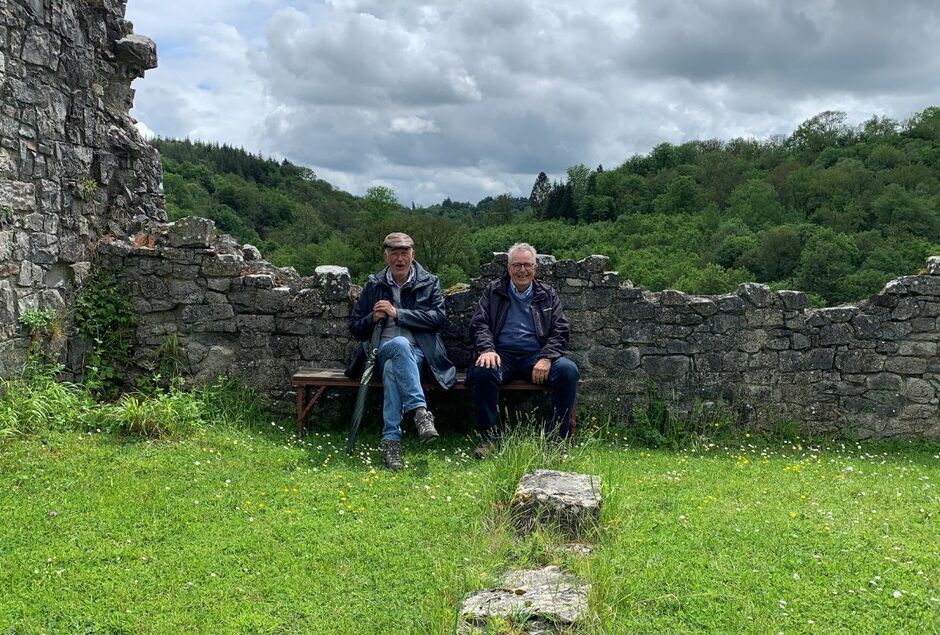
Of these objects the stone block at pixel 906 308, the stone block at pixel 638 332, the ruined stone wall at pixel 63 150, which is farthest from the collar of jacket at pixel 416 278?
the stone block at pixel 906 308

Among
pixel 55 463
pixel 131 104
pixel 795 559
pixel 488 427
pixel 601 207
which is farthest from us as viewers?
pixel 601 207

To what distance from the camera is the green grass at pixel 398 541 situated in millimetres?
3209

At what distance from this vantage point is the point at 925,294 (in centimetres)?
689

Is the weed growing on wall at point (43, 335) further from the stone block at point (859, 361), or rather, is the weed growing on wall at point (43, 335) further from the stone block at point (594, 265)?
the stone block at point (859, 361)

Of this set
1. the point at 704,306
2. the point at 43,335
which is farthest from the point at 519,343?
the point at 43,335

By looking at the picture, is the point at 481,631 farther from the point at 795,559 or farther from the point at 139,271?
the point at 139,271

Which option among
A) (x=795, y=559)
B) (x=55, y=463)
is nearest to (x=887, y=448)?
(x=795, y=559)

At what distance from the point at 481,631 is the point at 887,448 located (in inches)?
221

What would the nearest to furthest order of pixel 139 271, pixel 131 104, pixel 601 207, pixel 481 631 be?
1. pixel 481 631
2. pixel 139 271
3. pixel 131 104
4. pixel 601 207

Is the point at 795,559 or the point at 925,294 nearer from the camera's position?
the point at 795,559

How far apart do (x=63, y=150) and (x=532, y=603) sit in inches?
228

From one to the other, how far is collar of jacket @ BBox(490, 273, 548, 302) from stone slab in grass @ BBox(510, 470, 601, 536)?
7.94 feet

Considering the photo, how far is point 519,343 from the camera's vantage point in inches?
245

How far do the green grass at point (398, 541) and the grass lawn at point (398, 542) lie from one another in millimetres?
12
